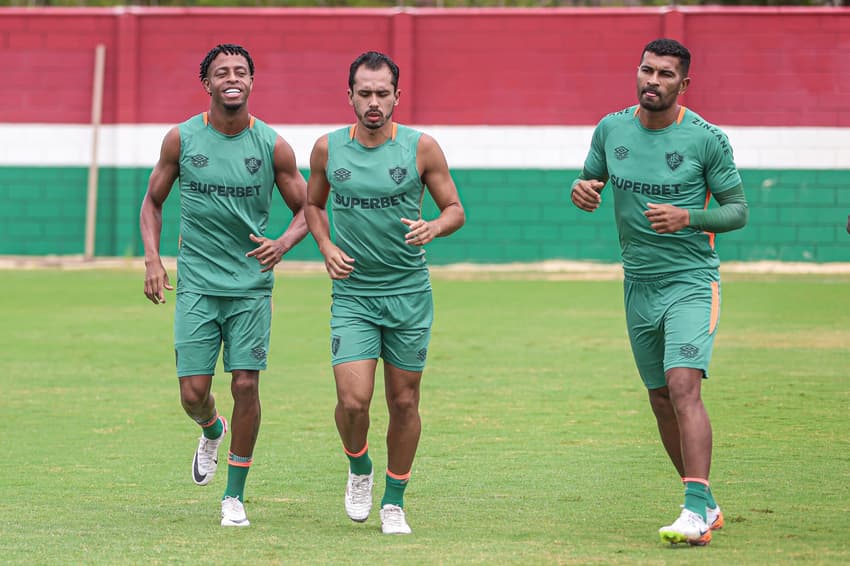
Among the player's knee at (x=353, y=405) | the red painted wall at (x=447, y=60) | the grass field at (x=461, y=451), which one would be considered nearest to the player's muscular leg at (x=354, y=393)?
the player's knee at (x=353, y=405)

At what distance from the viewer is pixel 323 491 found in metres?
7.95

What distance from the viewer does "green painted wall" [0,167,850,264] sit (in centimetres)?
2353

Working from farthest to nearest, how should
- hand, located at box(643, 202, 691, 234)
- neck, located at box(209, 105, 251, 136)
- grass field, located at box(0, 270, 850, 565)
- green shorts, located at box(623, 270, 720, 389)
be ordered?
neck, located at box(209, 105, 251, 136) < green shorts, located at box(623, 270, 720, 389) < hand, located at box(643, 202, 691, 234) < grass field, located at box(0, 270, 850, 565)

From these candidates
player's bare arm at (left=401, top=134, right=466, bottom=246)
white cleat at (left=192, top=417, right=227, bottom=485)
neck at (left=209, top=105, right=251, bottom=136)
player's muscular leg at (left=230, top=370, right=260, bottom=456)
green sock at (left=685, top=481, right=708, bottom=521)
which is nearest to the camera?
green sock at (left=685, top=481, right=708, bottom=521)

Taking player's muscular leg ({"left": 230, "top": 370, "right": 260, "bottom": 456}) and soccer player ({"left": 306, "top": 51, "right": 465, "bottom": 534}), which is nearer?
soccer player ({"left": 306, "top": 51, "right": 465, "bottom": 534})

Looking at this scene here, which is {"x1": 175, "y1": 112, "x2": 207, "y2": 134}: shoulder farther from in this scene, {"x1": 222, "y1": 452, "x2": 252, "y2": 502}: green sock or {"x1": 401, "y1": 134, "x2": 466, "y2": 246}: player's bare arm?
{"x1": 222, "y1": 452, "x2": 252, "y2": 502}: green sock

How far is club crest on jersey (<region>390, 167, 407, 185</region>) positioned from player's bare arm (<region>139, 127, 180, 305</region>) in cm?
119

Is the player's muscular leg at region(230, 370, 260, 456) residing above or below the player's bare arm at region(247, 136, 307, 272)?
below

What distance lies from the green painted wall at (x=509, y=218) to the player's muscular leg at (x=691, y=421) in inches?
643

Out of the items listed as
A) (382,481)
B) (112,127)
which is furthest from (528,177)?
(382,481)

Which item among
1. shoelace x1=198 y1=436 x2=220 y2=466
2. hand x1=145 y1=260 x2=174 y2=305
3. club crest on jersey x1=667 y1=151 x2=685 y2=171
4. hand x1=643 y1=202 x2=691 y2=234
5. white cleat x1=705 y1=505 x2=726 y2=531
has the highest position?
club crest on jersey x1=667 y1=151 x2=685 y2=171

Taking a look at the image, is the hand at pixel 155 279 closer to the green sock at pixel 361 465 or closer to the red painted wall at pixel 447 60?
the green sock at pixel 361 465

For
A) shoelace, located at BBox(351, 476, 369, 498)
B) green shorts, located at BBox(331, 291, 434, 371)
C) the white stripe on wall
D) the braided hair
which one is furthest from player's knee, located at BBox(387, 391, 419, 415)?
the white stripe on wall

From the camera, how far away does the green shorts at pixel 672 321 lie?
6.80 metres
